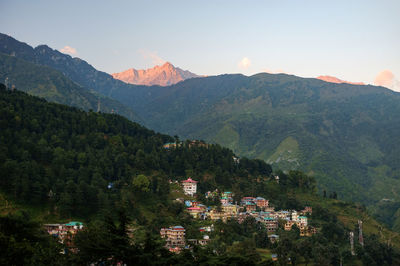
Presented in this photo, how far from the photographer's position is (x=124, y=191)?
78875 mm

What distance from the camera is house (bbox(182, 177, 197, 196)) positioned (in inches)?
3574

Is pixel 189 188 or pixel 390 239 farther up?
pixel 189 188

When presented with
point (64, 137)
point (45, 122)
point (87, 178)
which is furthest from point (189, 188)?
point (45, 122)

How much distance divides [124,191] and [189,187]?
16885mm

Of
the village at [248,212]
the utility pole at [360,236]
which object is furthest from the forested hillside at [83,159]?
the utility pole at [360,236]

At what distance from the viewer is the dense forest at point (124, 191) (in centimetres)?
3397

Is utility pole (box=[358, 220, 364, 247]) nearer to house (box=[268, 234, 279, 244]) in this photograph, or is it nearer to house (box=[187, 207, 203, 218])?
house (box=[268, 234, 279, 244])

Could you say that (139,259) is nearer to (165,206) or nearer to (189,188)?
(165,206)

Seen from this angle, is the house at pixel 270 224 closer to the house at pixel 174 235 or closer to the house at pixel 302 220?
the house at pixel 302 220

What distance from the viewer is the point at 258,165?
110938mm

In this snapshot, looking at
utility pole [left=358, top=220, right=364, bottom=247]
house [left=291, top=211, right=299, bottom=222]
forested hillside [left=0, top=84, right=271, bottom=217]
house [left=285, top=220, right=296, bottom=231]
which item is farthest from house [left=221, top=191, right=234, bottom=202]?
utility pole [left=358, top=220, right=364, bottom=247]

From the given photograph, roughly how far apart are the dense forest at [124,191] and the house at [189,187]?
1.62m

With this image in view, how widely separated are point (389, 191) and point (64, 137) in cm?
13006

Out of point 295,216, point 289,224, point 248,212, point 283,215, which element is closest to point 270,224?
point 289,224
